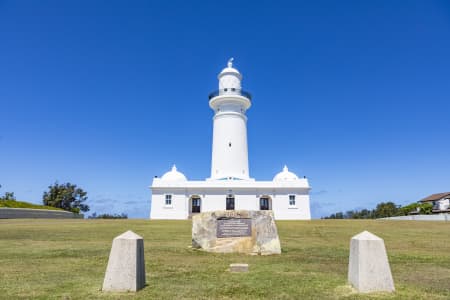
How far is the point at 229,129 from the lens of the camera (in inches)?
1487

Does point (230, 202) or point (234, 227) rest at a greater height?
point (230, 202)

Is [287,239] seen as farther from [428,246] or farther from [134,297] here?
[134,297]

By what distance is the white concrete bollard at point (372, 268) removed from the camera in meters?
6.39

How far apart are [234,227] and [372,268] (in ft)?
20.7

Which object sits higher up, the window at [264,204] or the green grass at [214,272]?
the window at [264,204]

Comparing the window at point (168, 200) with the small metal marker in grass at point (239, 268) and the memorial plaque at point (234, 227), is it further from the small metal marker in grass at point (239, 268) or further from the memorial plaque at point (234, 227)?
the small metal marker in grass at point (239, 268)

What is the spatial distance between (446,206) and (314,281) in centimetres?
6439

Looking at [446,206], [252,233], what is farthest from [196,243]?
[446,206]

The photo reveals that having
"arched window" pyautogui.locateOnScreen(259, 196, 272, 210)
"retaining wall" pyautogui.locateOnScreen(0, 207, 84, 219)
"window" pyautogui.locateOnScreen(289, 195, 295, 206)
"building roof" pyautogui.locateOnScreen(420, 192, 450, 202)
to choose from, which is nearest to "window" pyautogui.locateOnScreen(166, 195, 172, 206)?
"arched window" pyautogui.locateOnScreen(259, 196, 272, 210)

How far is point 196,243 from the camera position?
12.3 meters

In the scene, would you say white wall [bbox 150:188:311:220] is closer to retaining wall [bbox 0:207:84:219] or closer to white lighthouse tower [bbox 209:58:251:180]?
white lighthouse tower [bbox 209:58:251:180]

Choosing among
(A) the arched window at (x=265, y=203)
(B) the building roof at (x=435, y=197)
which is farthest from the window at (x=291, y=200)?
(B) the building roof at (x=435, y=197)

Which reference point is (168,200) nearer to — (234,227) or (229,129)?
(229,129)

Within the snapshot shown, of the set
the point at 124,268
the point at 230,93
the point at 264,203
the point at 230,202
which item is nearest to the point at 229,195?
the point at 230,202
